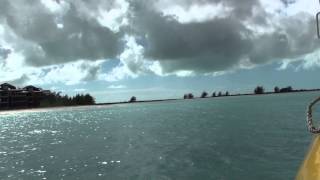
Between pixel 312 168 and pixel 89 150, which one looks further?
pixel 89 150

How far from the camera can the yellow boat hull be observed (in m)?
8.48

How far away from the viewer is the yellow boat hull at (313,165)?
8.48 meters

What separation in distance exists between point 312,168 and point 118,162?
3064 cm

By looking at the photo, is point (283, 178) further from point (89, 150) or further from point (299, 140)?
point (89, 150)

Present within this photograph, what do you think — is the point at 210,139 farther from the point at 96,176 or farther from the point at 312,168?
the point at 312,168

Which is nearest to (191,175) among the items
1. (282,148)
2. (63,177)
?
(63,177)

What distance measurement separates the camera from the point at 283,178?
2836 centimetres

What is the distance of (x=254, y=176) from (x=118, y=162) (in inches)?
500

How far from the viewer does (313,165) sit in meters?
8.79

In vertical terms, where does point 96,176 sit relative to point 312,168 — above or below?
below

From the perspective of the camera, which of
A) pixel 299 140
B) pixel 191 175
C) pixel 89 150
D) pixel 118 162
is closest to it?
pixel 191 175

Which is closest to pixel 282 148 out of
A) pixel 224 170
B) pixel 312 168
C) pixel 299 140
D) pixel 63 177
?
pixel 299 140

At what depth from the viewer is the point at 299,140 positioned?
155ft

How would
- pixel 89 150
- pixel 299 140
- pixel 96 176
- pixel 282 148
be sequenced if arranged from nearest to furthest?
pixel 96 176 → pixel 282 148 → pixel 299 140 → pixel 89 150
